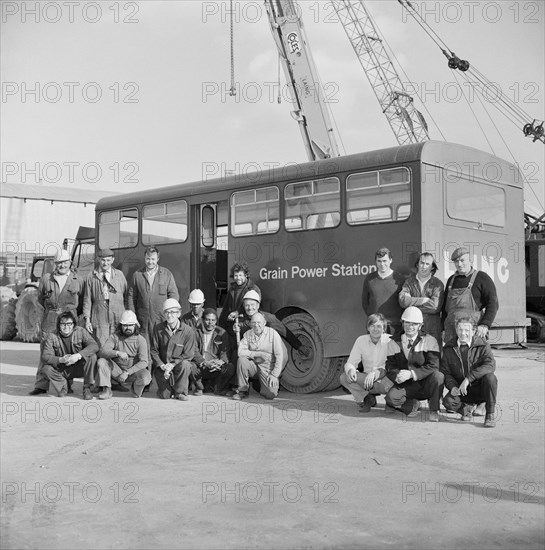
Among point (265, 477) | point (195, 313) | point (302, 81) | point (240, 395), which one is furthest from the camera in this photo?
point (302, 81)

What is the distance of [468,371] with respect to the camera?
7.87 metres

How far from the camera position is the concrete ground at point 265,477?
14.2 ft

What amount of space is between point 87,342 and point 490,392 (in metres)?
5.07

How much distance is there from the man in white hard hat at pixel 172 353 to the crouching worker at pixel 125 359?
17 cm

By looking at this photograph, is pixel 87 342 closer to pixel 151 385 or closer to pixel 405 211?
pixel 151 385

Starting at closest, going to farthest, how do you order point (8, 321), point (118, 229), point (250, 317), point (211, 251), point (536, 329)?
point (250, 317)
point (211, 251)
point (118, 229)
point (536, 329)
point (8, 321)

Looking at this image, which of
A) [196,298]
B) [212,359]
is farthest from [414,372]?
[196,298]

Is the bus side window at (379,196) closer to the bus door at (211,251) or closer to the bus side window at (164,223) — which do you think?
the bus door at (211,251)

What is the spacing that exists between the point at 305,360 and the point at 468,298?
2.91 metres

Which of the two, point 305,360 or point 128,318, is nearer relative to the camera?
point 128,318

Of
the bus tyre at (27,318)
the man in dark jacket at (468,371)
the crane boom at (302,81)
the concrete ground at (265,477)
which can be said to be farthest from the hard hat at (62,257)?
the bus tyre at (27,318)

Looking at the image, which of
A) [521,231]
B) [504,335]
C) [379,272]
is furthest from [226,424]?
[521,231]

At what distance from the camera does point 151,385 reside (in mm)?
10938

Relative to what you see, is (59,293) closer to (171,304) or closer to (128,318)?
(128,318)
